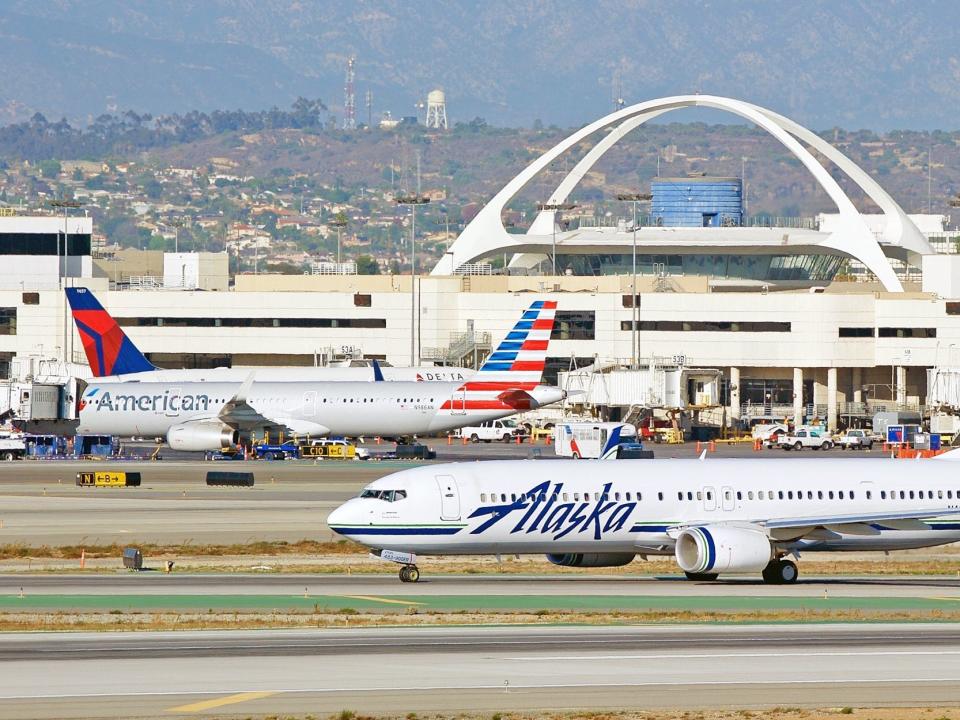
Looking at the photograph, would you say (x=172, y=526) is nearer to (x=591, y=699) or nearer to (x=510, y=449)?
(x=591, y=699)

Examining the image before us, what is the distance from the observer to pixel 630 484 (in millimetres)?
49719

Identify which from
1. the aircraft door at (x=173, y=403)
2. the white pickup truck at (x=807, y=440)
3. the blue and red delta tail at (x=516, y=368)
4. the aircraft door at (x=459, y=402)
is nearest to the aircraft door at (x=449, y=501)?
the blue and red delta tail at (x=516, y=368)

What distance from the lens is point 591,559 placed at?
5056 cm

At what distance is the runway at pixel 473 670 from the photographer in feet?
101

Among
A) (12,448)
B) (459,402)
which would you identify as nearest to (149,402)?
(12,448)

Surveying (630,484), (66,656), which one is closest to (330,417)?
(630,484)

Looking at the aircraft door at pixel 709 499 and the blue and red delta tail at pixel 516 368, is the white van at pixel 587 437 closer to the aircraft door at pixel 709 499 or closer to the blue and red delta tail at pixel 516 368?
the blue and red delta tail at pixel 516 368

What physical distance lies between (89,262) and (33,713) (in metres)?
138

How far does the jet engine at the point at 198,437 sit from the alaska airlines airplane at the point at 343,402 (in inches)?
28.8

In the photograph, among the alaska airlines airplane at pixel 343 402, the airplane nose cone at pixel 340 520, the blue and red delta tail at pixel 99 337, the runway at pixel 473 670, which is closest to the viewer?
the runway at pixel 473 670

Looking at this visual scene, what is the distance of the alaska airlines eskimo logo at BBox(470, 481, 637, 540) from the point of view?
4841 centimetres

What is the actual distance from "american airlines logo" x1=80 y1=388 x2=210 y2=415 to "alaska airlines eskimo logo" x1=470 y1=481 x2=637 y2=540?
61950 millimetres

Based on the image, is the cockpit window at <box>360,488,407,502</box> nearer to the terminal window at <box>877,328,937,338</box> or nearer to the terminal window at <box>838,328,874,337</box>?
the terminal window at <box>838,328,874,337</box>

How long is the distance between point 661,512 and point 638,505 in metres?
0.73
